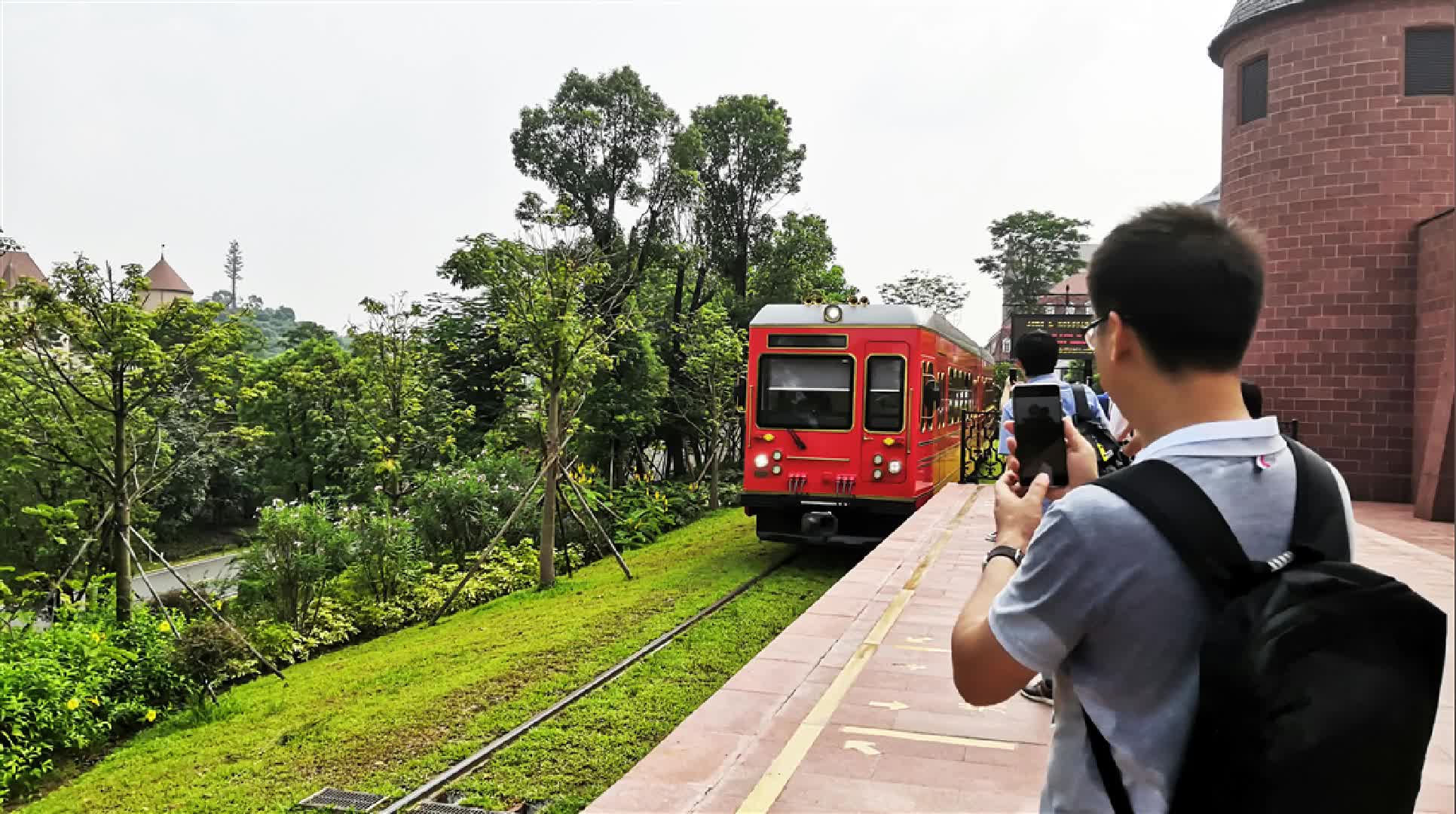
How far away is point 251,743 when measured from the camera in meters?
6.29

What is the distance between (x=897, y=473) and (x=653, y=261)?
12261 millimetres

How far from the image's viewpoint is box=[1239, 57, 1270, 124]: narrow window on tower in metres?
15.3

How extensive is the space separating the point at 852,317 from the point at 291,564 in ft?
21.9

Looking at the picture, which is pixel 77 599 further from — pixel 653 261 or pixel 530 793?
pixel 653 261

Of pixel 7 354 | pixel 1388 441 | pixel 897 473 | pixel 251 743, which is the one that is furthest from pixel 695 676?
pixel 1388 441

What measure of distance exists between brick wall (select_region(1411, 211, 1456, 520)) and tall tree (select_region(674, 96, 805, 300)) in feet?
43.9

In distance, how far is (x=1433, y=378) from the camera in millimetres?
13508

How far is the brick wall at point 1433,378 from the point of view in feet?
41.2

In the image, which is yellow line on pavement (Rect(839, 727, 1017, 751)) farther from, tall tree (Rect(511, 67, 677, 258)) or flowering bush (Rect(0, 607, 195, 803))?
tall tree (Rect(511, 67, 677, 258))

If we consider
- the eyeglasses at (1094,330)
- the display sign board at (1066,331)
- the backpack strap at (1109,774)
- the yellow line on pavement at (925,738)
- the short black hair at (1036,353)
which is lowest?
the yellow line on pavement at (925,738)

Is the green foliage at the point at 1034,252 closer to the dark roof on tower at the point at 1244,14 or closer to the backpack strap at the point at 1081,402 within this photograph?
the dark roof on tower at the point at 1244,14

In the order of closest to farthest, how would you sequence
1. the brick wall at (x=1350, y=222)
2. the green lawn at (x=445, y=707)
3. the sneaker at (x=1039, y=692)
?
the sneaker at (x=1039, y=692) < the green lawn at (x=445, y=707) < the brick wall at (x=1350, y=222)

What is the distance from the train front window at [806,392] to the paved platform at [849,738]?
4.24 meters

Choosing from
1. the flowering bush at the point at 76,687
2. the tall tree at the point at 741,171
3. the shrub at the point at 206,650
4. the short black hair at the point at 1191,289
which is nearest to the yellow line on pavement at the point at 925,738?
the short black hair at the point at 1191,289
